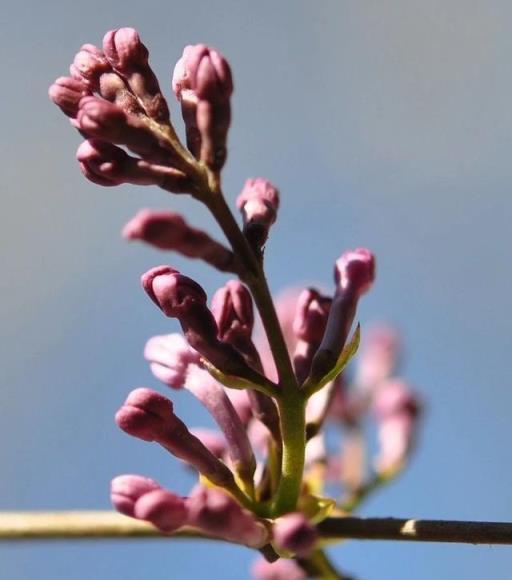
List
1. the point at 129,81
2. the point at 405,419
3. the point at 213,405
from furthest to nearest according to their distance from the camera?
the point at 405,419 → the point at 213,405 → the point at 129,81

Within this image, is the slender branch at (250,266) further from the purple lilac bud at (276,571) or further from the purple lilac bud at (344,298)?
the purple lilac bud at (276,571)

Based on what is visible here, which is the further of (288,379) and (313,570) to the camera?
(313,570)

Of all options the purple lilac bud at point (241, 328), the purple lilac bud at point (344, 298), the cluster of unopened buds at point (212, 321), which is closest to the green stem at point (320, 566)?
the cluster of unopened buds at point (212, 321)

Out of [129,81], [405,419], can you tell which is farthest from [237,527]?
[405,419]

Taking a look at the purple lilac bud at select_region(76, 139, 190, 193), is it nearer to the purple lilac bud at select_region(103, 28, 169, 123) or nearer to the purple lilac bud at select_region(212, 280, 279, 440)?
the purple lilac bud at select_region(103, 28, 169, 123)

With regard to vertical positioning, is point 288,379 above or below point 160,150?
below

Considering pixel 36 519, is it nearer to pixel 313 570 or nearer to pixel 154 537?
pixel 154 537
